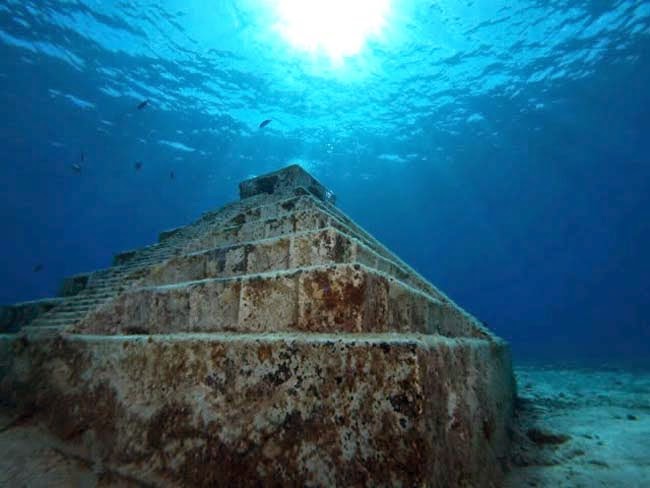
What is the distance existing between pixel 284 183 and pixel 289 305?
6.45 meters

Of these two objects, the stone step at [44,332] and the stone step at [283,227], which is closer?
the stone step at [44,332]

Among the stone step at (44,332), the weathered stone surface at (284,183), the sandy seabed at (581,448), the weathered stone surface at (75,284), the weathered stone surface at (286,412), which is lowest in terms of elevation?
the sandy seabed at (581,448)

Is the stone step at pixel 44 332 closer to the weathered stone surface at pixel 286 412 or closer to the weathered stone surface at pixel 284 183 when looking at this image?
the weathered stone surface at pixel 286 412

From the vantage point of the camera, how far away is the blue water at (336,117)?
74.4 feet

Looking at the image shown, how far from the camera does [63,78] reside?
2623 cm

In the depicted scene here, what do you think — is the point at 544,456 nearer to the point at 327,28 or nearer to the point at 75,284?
the point at 75,284

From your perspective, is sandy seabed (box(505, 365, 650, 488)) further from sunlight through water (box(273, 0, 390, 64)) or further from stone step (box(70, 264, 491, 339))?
sunlight through water (box(273, 0, 390, 64))

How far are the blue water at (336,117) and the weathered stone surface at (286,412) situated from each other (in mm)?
25932

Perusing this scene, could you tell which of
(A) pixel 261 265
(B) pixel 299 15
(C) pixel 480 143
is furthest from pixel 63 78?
(C) pixel 480 143

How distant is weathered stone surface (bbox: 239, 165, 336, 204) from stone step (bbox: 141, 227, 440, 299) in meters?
4.50

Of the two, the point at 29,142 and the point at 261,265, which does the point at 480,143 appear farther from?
the point at 29,142

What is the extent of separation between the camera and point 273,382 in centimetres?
173

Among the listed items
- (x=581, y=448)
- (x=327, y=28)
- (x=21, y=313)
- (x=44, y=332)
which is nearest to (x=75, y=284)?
(x=21, y=313)

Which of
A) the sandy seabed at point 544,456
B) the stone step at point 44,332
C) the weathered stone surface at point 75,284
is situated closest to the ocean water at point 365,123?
the sandy seabed at point 544,456
